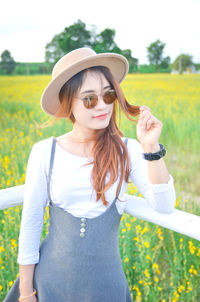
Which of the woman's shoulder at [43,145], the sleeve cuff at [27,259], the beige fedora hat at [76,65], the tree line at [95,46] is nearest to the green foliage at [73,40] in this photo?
the tree line at [95,46]

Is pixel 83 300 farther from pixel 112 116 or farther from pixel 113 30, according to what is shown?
pixel 113 30

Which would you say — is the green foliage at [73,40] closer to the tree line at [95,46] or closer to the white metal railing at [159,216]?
the tree line at [95,46]

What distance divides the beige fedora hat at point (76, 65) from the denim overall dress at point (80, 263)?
207 mm

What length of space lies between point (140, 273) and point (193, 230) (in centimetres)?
81

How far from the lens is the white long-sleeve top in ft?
3.29

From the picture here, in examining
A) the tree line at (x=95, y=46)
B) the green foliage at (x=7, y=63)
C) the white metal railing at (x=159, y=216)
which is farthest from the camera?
the green foliage at (x=7, y=63)

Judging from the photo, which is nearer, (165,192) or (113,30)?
(165,192)

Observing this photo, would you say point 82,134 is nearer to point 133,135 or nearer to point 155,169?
point 155,169

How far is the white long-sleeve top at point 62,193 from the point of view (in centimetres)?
100

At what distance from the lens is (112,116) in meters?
1.12

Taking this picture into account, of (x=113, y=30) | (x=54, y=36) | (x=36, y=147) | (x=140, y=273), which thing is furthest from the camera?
(x=54, y=36)

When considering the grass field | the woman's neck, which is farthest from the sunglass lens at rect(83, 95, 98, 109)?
the grass field

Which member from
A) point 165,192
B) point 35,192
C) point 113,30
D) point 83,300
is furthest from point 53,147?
point 113,30

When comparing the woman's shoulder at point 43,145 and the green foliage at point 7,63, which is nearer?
the woman's shoulder at point 43,145
